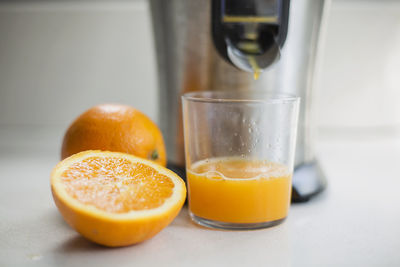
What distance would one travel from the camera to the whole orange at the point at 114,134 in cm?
63

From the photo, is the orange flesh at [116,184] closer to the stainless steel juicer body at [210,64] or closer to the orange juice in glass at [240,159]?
the orange juice in glass at [240,159]

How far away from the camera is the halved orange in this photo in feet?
1.59

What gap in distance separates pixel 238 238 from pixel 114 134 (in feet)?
0.73

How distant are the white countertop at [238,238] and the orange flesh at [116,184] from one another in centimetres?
6

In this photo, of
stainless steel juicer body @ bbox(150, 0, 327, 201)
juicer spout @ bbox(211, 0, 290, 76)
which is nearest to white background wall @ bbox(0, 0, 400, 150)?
stainless steel juicer body @ bbox(150, 0, 327, 201)

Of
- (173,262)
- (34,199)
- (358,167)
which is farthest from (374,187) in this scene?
(34,199)

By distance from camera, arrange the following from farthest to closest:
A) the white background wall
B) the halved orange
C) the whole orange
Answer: the white background wall, the whole orange, the halved orange

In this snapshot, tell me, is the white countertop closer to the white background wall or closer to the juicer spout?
the juicer spout

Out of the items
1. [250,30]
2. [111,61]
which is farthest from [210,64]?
[111,61]

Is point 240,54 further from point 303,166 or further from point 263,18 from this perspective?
point 303,166

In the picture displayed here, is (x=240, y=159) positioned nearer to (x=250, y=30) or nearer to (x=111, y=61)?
(x=250, y=30)

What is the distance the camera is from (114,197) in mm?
509

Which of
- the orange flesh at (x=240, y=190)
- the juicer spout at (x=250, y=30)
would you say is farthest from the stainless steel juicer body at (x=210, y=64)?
the orange flesh at (x=240, y=190)

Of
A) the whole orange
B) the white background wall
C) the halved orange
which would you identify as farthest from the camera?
the white background wall
